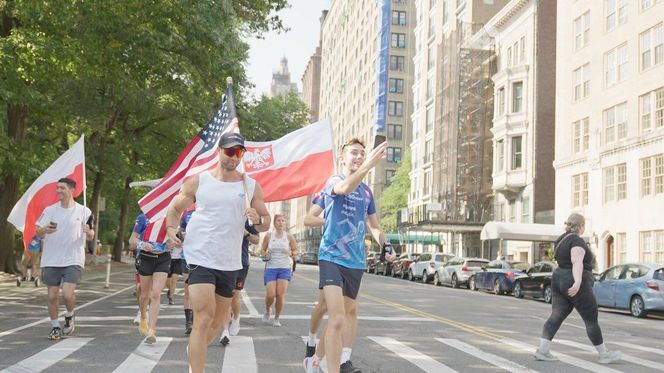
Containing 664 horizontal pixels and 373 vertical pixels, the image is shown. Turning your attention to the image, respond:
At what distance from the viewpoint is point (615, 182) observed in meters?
35.7

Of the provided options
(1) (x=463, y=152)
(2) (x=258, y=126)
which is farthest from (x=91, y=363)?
(1) (x=463, y=152)

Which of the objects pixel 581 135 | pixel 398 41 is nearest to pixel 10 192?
pixel 581 135

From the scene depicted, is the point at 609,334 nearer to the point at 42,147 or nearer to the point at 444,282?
the point at 444,282

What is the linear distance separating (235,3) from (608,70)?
74.1 ft

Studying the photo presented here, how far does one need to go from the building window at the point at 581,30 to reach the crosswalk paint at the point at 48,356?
3570cm

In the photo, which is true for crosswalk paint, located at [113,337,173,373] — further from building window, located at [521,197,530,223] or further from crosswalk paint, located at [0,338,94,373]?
building window, located at [521,197,530,223]

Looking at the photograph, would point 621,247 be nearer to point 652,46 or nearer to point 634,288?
point 652,46

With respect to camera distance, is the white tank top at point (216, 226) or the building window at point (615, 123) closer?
the white tank top at point (216, 226)

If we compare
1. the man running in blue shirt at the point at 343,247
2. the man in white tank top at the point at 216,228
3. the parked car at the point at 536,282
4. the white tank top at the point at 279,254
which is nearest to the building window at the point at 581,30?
the parked car at the point at 536,282

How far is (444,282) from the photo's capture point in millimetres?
35094

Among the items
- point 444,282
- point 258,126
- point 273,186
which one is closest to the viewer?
point 273,186

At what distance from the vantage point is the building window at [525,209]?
45.4m

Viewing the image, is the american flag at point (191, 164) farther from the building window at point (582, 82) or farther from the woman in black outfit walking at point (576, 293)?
the building window at point (582, 82)

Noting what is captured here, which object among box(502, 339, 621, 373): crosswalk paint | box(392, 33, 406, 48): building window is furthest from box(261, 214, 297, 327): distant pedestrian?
box(392, 33, 406, 48): building window
